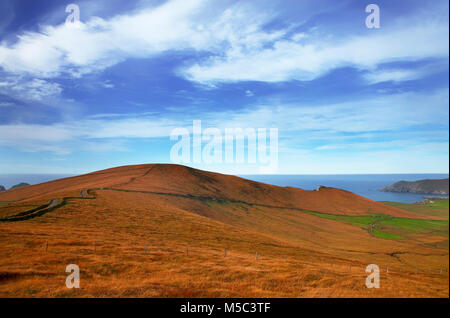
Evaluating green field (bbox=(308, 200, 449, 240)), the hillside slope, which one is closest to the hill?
green field (bbox=(308, 200, 449, 240))

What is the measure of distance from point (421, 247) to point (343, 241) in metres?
Result: 22.9

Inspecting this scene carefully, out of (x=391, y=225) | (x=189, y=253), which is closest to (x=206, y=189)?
(x=189, y=253)

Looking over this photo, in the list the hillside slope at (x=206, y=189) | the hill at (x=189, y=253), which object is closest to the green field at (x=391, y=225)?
the hill at (x=189, y=253)

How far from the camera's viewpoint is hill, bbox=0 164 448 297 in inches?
668

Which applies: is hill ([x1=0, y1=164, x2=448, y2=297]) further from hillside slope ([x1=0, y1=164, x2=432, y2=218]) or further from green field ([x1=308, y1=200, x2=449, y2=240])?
hillside slope ([x1=0, y1=164, x2=432, y2=218])

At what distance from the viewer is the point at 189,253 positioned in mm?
26812

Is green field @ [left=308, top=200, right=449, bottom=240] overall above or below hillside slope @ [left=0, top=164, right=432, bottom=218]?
below

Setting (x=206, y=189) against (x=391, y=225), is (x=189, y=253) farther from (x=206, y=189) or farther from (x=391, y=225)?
(x=391, y=225)

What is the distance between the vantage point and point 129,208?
Answer: 48.0 m

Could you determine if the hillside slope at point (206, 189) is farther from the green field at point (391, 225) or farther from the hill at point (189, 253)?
the green field at point (391, 225)

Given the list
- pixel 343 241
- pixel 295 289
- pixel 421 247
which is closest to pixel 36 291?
pixel 295 289
